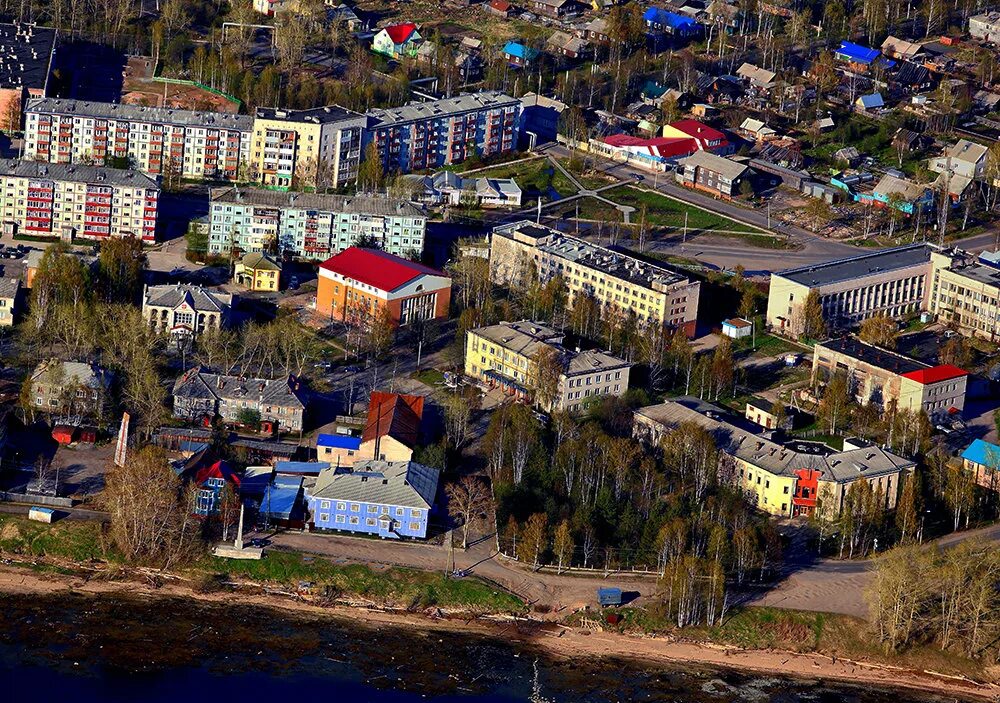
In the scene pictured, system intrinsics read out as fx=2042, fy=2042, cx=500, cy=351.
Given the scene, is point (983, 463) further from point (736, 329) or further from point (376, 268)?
point (376, 268)

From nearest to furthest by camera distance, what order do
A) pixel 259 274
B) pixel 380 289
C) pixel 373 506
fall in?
pixel 373 506 → pixel 380 289 → pixel 259 274

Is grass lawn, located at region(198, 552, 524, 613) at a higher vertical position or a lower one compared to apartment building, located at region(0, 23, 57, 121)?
lower

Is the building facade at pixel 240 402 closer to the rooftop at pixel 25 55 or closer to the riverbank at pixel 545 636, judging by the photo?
the riverbank at pixel 545 636

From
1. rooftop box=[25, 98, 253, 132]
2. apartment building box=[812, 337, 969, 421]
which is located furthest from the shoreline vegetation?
rooftop box=[25, 98, 253, 132]

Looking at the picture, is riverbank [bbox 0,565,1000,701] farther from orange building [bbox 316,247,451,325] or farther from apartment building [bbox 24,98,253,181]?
apartment building [bbox 24,98,253,181]

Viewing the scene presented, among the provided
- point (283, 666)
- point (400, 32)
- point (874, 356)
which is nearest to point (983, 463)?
point (874, 356)

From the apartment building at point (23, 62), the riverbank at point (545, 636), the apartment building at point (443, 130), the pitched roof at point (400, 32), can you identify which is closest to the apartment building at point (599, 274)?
the apartment building at point (443, 130)

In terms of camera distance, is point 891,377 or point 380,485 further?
point 891,377
